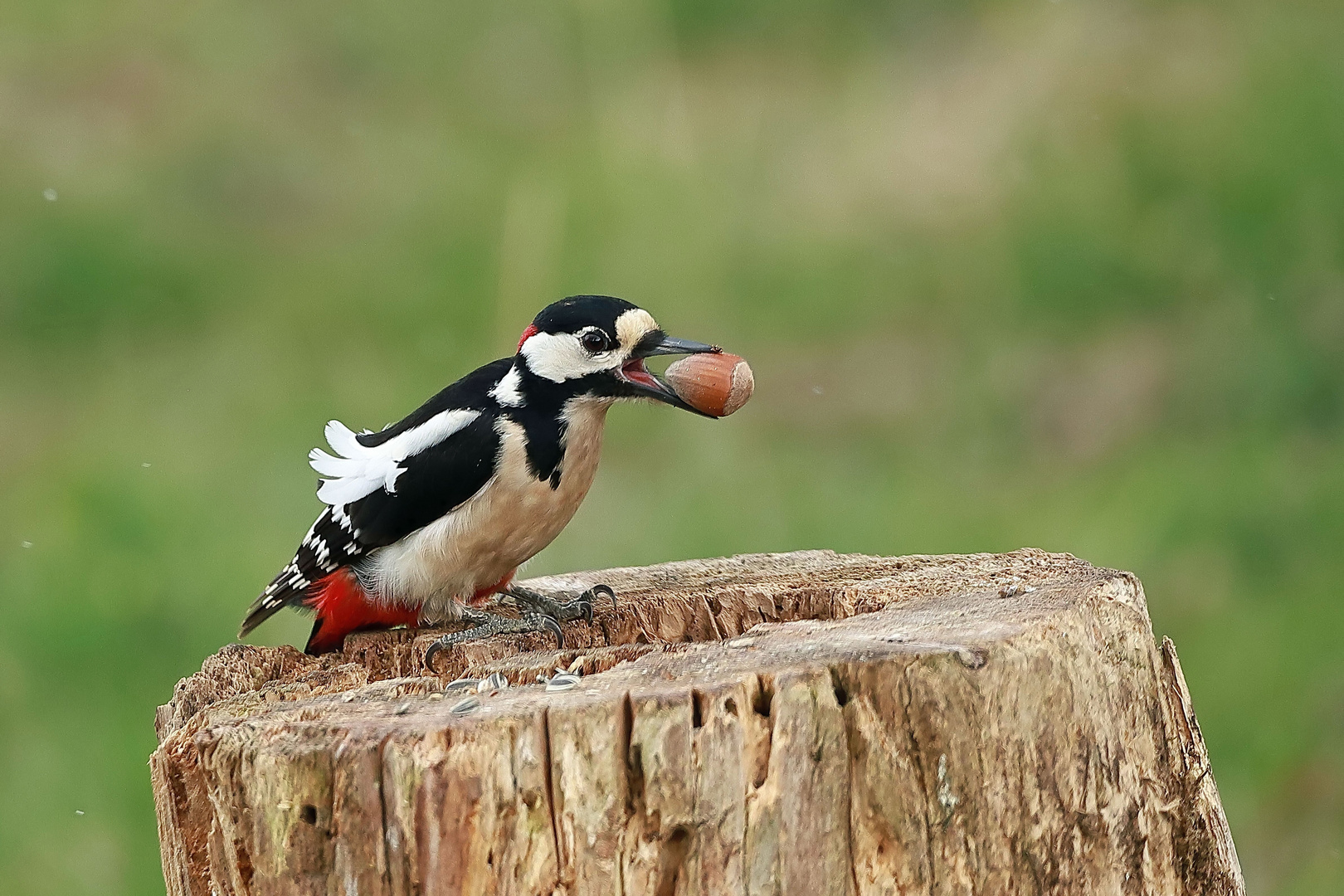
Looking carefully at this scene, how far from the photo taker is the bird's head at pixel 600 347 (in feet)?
10.4

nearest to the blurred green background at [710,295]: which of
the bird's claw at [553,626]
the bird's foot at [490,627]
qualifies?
the bird's foot at [490,627]

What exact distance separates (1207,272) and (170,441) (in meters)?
4.50

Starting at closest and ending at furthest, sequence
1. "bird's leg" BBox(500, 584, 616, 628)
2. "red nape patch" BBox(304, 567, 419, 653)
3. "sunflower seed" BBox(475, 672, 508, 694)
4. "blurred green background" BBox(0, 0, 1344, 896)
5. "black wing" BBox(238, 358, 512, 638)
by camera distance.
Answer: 1. "sunflower seed" BBox(475, 672, 508, 694)
2. "bird's leg" BBox(500, 584, 616, 628)
3. "black wing" BBox(238, 358, 512, 638)
4. "red nape patch" BBox(304, 567, 419, 653)
5. "blurred green background" BBox(0, 0, 1344, 896)

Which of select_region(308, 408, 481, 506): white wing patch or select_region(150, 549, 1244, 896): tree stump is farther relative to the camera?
select_region(308, 408, 481, 506): white wing patch

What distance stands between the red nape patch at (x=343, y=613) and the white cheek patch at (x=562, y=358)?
644 millimetres

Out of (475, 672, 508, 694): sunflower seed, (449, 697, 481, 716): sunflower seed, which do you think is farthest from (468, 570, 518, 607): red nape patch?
(449, 697, 481, 716): sunflower seed

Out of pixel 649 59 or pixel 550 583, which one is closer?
pixel 550 583

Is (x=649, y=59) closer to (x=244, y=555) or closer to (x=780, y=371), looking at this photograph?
(x=780, y=371)

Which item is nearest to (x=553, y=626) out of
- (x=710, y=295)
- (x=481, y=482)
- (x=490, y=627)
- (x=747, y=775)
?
(x=490, y=627)

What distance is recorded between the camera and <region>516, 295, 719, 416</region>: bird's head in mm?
3170

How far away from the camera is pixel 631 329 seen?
10.4 feet

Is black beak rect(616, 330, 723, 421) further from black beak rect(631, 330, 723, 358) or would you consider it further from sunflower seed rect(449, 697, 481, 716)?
sunflower seed rect(449, 697, 481, 716)

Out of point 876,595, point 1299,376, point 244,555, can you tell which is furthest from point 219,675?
point 1299,376

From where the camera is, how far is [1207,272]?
21.7ft
